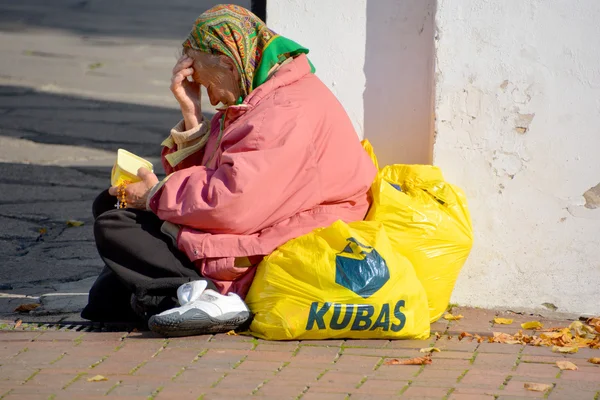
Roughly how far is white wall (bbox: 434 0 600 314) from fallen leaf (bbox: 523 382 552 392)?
40.2 inches

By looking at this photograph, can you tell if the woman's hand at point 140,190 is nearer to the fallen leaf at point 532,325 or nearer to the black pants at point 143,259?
the black pants at point 143,259

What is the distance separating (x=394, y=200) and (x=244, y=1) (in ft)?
35.6

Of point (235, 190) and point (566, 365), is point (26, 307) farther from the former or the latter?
point (566, 365)

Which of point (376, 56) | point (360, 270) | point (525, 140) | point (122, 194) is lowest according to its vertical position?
point (360, 270)

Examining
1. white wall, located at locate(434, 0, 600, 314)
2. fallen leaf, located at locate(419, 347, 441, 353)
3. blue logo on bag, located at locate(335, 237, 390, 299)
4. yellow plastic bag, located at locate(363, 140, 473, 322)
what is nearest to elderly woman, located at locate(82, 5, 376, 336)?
yellow plastic bag, located at locate(363, 140, 473, 322)

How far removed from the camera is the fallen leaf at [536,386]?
331 cm

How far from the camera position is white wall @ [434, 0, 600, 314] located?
13.5ft

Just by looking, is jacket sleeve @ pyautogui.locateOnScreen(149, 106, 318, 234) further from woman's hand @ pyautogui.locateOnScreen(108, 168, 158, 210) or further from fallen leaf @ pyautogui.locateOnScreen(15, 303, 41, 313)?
fallen leaf @ pyautogui.locateOnScreen(15, 303, 41, 313)

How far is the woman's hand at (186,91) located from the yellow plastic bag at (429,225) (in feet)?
2.82

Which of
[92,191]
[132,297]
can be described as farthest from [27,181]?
[132,297]

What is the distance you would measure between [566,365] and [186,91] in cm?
195

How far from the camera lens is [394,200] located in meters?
4.05

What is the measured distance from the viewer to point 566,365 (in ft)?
11.7

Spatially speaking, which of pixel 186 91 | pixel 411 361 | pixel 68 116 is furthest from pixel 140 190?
pixel 68 116
